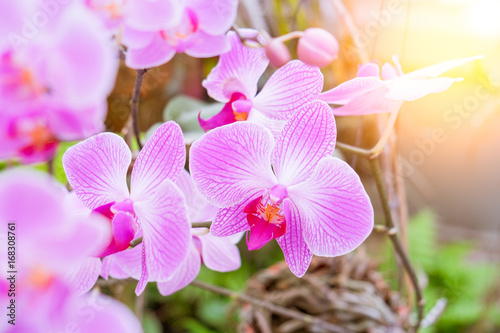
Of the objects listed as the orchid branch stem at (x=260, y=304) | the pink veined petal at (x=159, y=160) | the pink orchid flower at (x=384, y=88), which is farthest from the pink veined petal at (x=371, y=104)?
the orchid branch stem at (x=260, y=304)

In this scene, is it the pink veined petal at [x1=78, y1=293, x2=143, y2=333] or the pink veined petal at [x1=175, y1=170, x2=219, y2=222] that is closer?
the pink veined petal at [x1=78, y1=293, x2=143, y2=333]

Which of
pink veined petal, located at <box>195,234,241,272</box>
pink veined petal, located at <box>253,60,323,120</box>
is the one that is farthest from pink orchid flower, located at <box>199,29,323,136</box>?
pink veined petal, located at <box>195,234,241,272</box>

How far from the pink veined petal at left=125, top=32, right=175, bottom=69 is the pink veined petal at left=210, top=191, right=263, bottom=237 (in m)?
0.11

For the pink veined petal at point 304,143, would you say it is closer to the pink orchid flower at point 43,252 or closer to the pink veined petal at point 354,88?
the pink veined petal at point 354,88

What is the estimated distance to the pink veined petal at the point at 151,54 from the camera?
8.7 inches

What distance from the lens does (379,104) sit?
289 millimetres

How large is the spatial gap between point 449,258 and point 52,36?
1338 millimetres

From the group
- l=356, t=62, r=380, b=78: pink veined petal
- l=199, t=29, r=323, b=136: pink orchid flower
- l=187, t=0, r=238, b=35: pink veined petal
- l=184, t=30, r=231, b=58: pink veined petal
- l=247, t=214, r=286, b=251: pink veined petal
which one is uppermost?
l=187, t=0, r=238, b=35: pink veined petal

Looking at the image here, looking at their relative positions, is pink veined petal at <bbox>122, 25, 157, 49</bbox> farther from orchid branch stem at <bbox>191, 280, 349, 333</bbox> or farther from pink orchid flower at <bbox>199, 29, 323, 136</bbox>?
orchid branch stem at <bbox>191, 280, 349, 333</bbox>

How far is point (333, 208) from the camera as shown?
0.27 m

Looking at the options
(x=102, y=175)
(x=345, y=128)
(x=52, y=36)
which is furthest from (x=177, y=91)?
(x=52, y=36)

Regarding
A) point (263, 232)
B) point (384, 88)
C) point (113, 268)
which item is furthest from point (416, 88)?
point (113, 268)

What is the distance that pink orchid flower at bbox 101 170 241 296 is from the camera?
1.01ft

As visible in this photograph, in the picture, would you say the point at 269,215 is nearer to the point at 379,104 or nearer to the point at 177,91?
the point at 379,104
